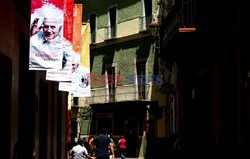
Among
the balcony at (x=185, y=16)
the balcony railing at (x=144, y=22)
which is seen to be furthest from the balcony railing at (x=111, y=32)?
the balcony at (x=185, y=16)

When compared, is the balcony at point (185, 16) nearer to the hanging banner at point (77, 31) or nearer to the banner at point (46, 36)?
the hanging banner at point (77, 31)

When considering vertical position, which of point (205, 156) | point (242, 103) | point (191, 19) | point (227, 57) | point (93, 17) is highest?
point (93, 17)

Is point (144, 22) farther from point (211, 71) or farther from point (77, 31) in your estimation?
point (77, 31)

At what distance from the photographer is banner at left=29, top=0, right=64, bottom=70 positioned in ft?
35.5

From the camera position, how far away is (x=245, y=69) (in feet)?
47.0

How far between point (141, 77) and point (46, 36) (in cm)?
2800

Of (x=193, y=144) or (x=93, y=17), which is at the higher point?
(x=93, y=17)

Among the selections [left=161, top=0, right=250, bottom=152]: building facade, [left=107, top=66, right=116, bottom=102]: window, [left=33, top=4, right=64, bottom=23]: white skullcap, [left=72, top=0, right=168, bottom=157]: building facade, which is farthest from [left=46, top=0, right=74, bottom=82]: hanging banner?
[left=107, top=66, right=116, bottom=102]: window

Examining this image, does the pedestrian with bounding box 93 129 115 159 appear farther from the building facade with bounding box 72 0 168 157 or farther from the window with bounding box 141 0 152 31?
the window with bounding box 141 0 152 31

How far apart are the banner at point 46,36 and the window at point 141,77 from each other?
2743cm

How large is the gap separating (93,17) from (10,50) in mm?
34359

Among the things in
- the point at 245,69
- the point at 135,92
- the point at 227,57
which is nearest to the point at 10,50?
the point at 245,69

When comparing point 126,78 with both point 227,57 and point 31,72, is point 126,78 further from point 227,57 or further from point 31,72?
point 31,72

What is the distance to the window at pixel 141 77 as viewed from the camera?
38.6 m
